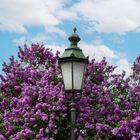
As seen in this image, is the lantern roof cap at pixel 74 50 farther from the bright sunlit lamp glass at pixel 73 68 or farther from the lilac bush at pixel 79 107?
the lilac bush at pixel 79 107

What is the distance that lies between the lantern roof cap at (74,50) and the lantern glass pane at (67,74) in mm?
144

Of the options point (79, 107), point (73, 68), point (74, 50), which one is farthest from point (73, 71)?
point (79, 107)

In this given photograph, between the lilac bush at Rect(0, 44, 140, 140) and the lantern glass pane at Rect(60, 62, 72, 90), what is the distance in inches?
108

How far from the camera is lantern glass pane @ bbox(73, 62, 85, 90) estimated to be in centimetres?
880

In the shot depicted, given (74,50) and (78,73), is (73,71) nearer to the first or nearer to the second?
(78,73)


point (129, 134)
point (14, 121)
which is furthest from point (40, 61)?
point (129, 134)

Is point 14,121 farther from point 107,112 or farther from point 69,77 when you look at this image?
point 69,77

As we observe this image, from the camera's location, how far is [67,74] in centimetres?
888

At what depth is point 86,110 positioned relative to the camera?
508 inches

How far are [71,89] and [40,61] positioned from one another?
910 centimetres

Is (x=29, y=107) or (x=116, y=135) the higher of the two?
(x=29, y=107)

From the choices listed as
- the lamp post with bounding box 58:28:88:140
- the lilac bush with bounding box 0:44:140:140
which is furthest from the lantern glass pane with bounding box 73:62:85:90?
the lilac bush with bounding box 0:44:140:140

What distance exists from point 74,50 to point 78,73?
496 millimetres

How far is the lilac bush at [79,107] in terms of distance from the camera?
1241 cm
